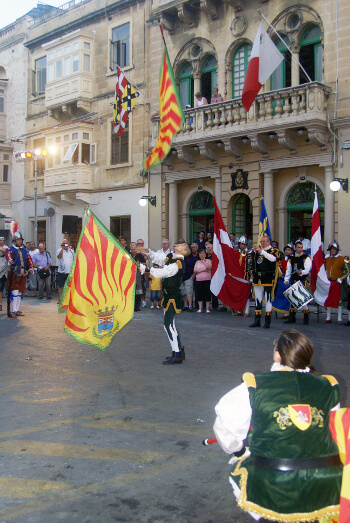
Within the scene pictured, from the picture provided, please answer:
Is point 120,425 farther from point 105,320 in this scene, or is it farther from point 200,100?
point 200,100

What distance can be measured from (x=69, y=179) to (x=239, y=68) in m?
10.3

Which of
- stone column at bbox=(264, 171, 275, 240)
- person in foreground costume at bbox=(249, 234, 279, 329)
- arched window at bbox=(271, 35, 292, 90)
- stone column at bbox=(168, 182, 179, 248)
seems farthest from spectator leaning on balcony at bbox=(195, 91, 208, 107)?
person in foreground costume at bbox=(249, 234, 279, 329)

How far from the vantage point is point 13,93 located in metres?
33.4

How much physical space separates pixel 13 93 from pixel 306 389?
3372 centimetres

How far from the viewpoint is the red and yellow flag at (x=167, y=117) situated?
9.63m

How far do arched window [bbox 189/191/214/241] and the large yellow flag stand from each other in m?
16.3

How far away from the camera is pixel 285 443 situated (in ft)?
9.05

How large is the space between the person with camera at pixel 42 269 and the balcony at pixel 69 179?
7873mm

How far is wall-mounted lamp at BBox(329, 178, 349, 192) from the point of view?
692 inches

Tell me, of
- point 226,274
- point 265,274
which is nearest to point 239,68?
point 226,274

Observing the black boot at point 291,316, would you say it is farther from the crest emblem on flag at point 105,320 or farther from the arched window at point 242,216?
the arched window at point 242,216

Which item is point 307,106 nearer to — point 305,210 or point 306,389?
point 305,210

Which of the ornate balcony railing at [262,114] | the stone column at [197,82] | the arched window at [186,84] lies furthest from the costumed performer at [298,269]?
the arched window at [186,84]

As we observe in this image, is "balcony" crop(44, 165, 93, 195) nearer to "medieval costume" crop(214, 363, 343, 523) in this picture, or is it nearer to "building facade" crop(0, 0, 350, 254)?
"building facade" crop(0, 0, 350, 254)
